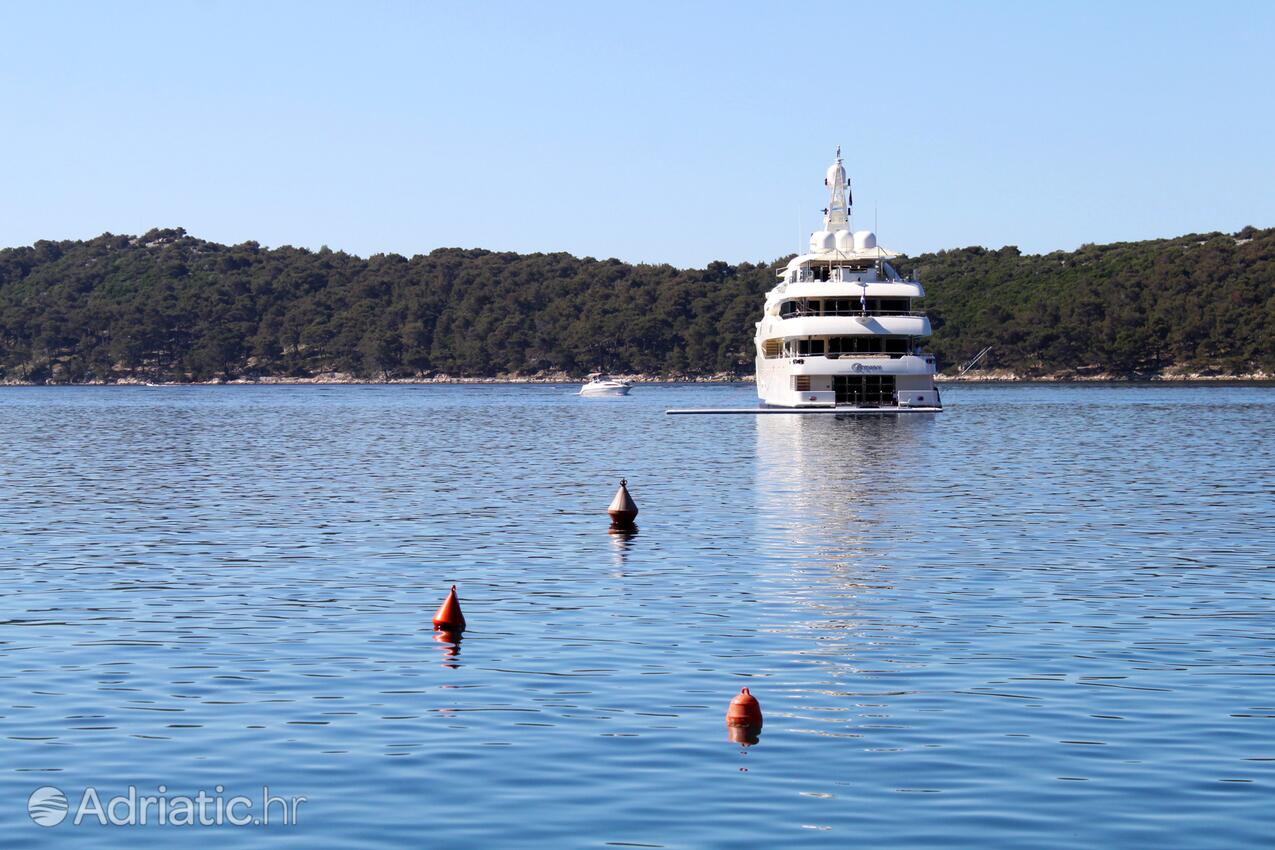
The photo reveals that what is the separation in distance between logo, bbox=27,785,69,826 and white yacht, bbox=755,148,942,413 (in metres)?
73.4

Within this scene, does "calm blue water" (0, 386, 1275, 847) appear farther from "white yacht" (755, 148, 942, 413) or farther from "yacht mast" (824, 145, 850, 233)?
"yacht mast" (824, 145, 850, 233)

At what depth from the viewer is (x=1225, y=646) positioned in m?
20.7

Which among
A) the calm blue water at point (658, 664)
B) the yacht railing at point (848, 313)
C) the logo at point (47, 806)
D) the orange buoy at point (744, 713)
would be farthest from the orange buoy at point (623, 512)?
the yacht railing at point (848, 313)

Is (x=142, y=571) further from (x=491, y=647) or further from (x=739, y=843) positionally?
(x=739, y=843)

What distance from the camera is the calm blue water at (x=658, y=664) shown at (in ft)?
45.1

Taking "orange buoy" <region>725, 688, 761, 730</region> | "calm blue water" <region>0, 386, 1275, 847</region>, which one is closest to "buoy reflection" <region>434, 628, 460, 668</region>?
"calm blue water" <region>0, 386, 1275, 847</region>

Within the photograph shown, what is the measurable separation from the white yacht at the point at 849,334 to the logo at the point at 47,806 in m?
73.4

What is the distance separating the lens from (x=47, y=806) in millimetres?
13953

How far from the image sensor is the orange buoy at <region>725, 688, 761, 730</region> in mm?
16125

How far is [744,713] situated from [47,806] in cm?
598

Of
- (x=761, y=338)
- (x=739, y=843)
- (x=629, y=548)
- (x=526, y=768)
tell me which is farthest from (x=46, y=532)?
(x=761, y=338)

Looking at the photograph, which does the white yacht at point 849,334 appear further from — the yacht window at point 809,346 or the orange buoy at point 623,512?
the orange buoy at point 623,512

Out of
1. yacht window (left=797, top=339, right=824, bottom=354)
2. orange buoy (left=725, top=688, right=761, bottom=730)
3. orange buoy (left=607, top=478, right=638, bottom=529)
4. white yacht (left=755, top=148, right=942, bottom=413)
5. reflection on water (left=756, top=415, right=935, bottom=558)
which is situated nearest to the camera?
orange buoy (left=725, top=688, right=761, bottom=730)

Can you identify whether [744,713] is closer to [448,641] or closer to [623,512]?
[448,641]
